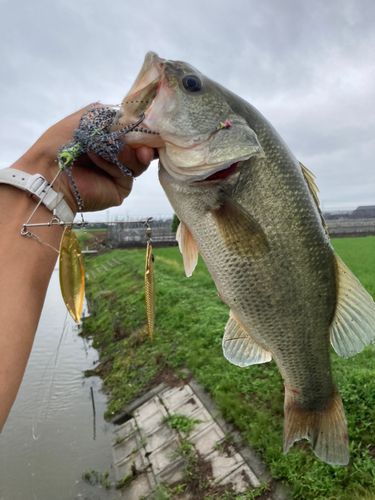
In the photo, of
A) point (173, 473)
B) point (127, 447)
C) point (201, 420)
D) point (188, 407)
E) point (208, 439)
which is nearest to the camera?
point (173, 473)

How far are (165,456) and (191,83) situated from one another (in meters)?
7.08

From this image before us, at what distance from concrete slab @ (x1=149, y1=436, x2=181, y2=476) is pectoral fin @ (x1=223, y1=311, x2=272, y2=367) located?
5630 mm

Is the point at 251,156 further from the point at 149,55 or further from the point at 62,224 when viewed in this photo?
the point at 62,224

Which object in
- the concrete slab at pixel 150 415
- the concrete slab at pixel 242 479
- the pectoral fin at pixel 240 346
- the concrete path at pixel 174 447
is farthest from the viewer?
the concrete slab at pixel 150 415

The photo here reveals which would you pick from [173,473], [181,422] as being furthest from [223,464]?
[181,422]

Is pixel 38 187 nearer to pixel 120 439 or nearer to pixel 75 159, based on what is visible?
pixel 75 159

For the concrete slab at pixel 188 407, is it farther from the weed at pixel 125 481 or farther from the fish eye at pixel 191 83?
the fish eye at pixel 191 83

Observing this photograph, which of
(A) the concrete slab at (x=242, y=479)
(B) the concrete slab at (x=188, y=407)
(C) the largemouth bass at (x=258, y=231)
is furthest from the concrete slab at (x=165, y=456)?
(C) the largemouth bass at (x=258, y=231)

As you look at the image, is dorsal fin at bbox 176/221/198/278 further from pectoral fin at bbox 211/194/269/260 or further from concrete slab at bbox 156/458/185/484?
concrete slab at bbox 156/458/185/484

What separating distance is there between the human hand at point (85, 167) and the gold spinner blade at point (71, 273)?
1.06 ft

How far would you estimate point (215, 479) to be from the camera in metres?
5.71

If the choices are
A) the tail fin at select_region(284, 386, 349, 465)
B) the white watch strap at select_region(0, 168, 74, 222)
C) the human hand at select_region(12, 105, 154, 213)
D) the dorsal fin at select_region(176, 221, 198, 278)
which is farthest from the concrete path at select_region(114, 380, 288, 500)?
the white watch strap at select_region(0, 168, 74, 222)

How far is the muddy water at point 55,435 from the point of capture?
317 inches

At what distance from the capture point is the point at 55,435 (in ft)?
32.5
